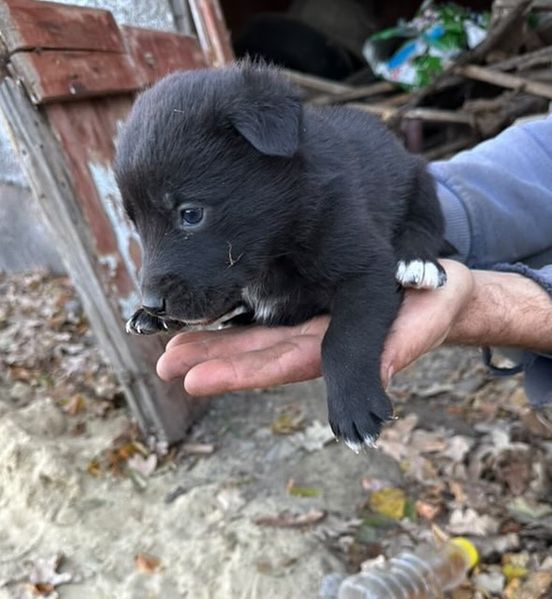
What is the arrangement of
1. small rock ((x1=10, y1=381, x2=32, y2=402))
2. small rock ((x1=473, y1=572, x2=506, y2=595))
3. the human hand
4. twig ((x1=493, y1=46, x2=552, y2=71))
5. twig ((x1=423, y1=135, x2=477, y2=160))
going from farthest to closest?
1. twig ((x1=423, y1=135, x2=477, y2=160))
2. twig ((x1=493, y1=46, x2=552, y2=71))
3. small rock ((x1=10, y1=381, x2=32, y2=402))
4. small rock ((x1=473, y1=572, x2=506, y2=595))
5. the human hand

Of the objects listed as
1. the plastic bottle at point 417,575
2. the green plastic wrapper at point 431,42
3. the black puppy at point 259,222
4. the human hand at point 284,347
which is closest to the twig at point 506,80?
the green plastic wrapper at point 431,42

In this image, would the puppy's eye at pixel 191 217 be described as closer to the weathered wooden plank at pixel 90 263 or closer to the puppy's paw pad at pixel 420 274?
the puppy's paw pad at pixel 420 274

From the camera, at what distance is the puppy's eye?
6.48ft

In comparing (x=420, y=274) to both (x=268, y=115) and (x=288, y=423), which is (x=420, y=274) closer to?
(x=268, y=115)

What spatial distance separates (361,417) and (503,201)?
5.25 ft

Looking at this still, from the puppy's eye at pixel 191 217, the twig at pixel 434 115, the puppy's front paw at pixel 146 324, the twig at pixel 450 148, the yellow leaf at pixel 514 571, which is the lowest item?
the yellow leaf at pixel 514 571

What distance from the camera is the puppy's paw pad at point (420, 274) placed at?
2.23 metres

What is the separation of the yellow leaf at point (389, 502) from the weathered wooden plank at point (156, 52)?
2335 millimetres

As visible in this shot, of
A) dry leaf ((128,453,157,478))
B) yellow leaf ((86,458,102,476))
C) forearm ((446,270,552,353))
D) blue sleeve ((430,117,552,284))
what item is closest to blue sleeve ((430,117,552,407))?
blue sleeve ((430,117,552,284))

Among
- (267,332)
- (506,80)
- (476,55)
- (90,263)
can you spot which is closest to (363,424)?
(267,332)

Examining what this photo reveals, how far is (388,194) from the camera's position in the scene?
2477 mm

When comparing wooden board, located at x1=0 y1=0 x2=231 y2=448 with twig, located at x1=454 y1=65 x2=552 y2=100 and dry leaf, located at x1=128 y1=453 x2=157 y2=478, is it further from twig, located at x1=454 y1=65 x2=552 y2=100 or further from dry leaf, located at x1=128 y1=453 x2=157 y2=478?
twig, located at x1=454 y1=65 x2=552 y2=100

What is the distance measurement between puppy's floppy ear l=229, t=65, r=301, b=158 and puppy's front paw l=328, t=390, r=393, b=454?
2.15 feet

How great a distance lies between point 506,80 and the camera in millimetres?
5488
